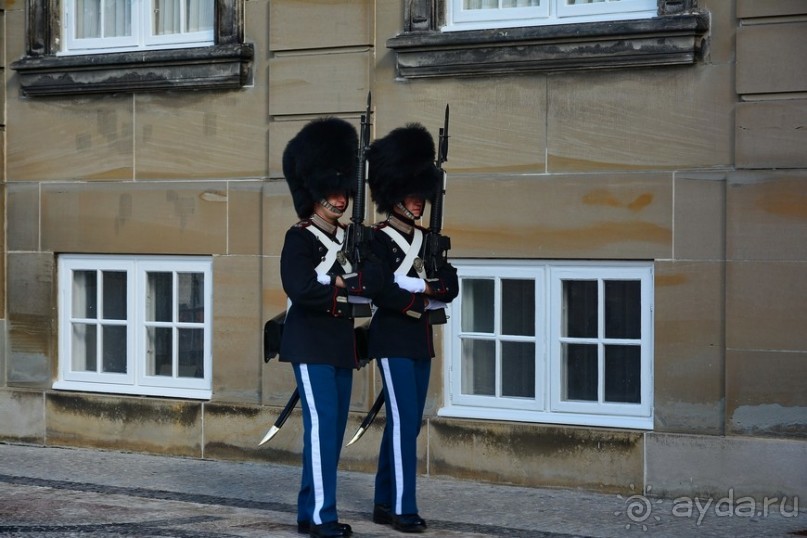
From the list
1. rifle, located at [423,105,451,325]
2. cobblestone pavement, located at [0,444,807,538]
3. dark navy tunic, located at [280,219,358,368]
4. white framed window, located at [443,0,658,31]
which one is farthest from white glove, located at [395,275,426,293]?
white framed window, located at [443,0,658,31]

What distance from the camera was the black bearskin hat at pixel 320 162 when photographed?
7.38 metres

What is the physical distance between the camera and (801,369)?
824cm

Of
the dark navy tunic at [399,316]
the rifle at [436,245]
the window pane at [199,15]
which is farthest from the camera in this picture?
the window pane at [199,15]

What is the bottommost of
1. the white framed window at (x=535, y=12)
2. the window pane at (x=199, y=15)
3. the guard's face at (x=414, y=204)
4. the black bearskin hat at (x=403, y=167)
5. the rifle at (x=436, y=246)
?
the rifle at (x=436, y=246)

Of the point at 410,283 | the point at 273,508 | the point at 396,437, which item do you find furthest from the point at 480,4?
the point at 273,508

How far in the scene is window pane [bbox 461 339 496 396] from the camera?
9383 mm

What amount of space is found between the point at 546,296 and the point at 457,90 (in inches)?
55.8

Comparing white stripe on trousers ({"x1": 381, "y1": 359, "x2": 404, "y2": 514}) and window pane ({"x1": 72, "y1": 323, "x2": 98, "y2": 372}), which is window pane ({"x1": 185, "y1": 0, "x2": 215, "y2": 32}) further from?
white stripe on trousers ({"x1": 381, "y1": 359, "x2": 404, "y2": 514})

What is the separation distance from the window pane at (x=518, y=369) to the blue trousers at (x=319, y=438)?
7.09 ft

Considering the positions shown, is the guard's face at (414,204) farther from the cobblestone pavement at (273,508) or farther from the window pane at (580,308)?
the window pane at (580,308)

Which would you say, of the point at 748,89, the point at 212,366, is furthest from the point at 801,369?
the point at 212,366

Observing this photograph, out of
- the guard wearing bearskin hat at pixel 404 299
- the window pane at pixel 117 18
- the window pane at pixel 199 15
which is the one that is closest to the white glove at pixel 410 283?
the guard wearing bearskin hat at pixel 404 299

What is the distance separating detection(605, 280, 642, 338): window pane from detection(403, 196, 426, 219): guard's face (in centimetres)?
186

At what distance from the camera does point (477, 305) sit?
944 centimetres
